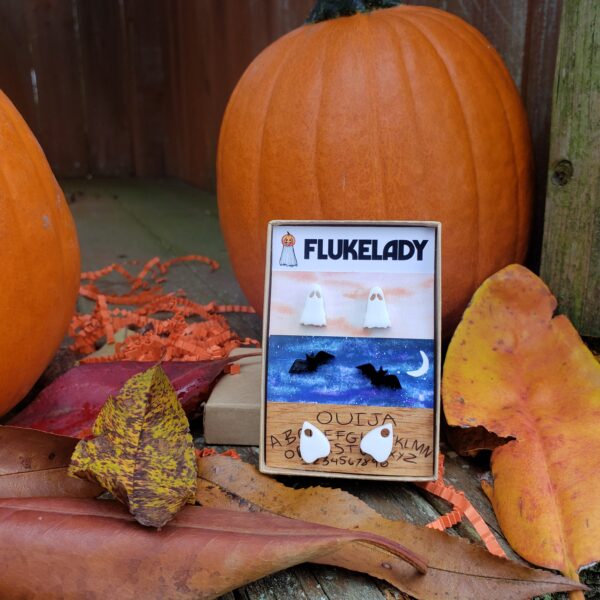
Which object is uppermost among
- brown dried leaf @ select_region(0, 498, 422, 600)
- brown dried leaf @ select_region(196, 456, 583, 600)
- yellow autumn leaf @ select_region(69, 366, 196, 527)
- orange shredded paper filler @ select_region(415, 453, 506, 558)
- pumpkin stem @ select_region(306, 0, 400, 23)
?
pumpkin stem @ select_region(306, 0, 400, 23)

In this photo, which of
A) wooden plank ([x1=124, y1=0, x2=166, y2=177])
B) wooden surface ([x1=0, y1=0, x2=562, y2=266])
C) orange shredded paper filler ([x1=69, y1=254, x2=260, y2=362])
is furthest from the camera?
wooden plank ([x1=124, y1=0, x2=166, y2=177])

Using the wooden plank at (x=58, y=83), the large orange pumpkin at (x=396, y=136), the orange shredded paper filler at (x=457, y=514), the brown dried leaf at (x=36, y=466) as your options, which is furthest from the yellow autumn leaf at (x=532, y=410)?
the wooden plank at (x=58, y=83)

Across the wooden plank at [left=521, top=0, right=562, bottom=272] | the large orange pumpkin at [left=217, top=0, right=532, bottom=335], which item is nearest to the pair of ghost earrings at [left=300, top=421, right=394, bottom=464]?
the large orange pumpkin at [left=217, top=0, right=532, bottom=335]

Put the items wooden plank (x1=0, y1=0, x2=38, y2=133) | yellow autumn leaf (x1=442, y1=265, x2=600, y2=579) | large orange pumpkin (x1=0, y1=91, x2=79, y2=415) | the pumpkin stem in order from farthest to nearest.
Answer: wooden plank (x1=0, y1=0, x2=38, y2=133) → the pumpkin stem → large orange pumpkin (x1=0, y1=91, x2=79, y2=415) → yellow autumn leaf (x1=442, y1=265, x2=600, y2=579)

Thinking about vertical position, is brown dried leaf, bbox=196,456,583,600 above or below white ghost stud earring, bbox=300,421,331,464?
below

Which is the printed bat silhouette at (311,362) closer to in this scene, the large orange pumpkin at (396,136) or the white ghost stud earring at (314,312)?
the white ghost stud earring at (314,312)

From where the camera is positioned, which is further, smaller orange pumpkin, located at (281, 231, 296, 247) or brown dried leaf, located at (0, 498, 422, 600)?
smaller orange pumpkin, located at (281, 231, 296, 247)

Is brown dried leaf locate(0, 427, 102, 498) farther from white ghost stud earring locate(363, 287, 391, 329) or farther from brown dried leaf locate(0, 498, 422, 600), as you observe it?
white ghost stud earring locate(363, 287, 391, 329)
